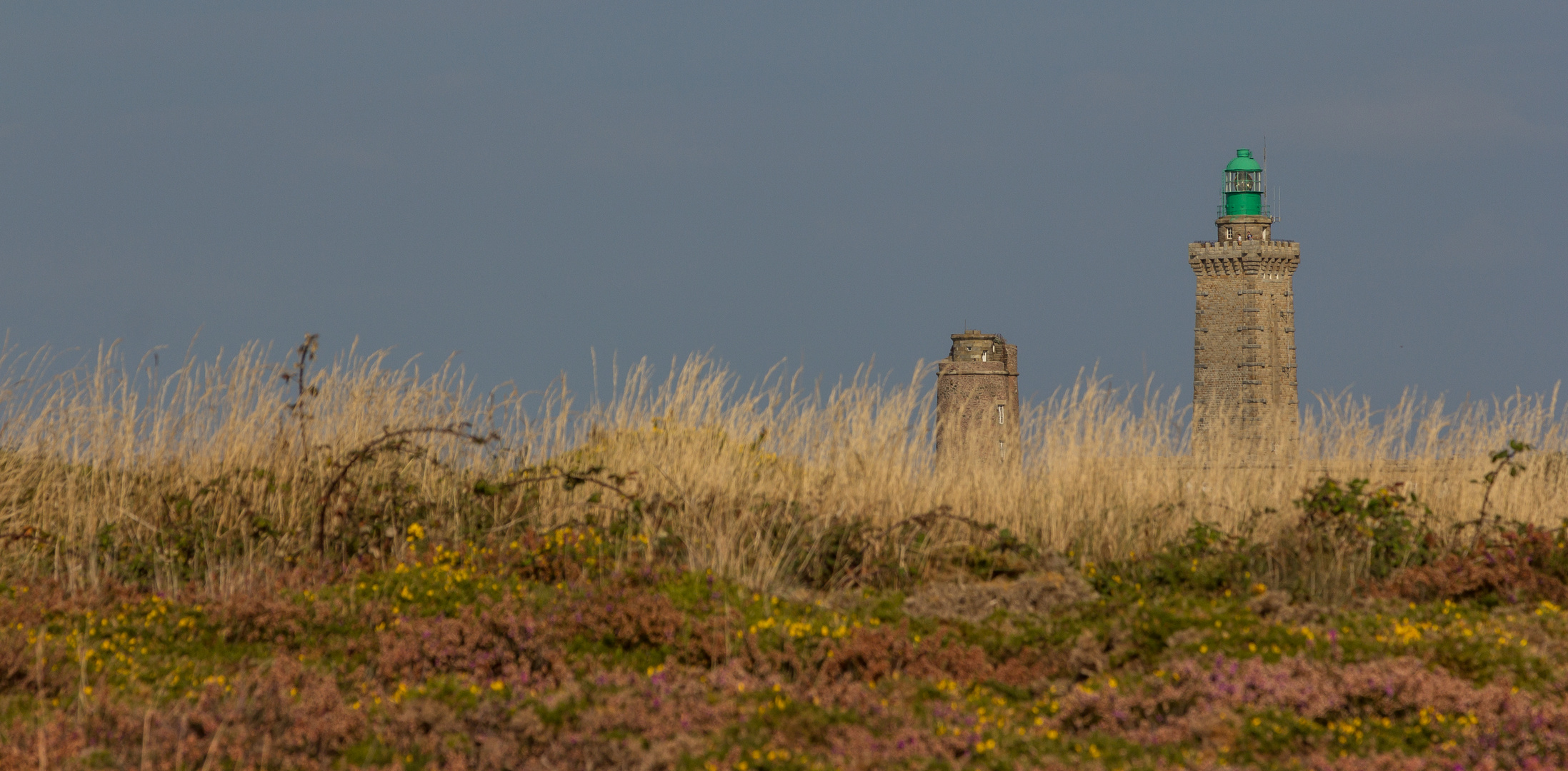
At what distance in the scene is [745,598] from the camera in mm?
6863

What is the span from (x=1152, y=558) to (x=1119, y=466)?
2081mm

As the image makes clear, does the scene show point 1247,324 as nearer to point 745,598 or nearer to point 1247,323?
point 1247,323

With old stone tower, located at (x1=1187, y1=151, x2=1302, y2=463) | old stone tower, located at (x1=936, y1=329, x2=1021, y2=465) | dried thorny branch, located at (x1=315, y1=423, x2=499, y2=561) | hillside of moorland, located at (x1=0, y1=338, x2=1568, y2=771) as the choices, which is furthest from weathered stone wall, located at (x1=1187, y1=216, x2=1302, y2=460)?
dried thorny branch, located at (x1=315, y1=423, x2=499, y2=561)

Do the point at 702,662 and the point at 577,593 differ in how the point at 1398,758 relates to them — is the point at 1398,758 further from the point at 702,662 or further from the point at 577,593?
the point at 577,593

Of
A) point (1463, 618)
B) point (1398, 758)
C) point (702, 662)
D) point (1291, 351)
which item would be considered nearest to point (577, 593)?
point (702, 662)

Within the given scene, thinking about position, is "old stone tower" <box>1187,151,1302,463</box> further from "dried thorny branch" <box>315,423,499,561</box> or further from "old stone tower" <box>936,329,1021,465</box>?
"dried thorny branch" <box>315,423,499,561</box>

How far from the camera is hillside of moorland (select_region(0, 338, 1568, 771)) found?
5023 millimetres

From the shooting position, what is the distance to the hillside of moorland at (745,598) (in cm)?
502

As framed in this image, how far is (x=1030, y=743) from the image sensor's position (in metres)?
4.95

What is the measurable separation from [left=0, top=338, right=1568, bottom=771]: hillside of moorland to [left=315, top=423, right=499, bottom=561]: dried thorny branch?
0.18ft

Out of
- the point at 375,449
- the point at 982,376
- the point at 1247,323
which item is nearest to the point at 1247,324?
the point at 1247,323

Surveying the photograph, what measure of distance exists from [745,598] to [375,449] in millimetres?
3397

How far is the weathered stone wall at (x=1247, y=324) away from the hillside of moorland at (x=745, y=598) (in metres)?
30.3

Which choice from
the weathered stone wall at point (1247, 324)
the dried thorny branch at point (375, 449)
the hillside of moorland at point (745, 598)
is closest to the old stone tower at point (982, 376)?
the weathered stone wall at point (1247, 324)
